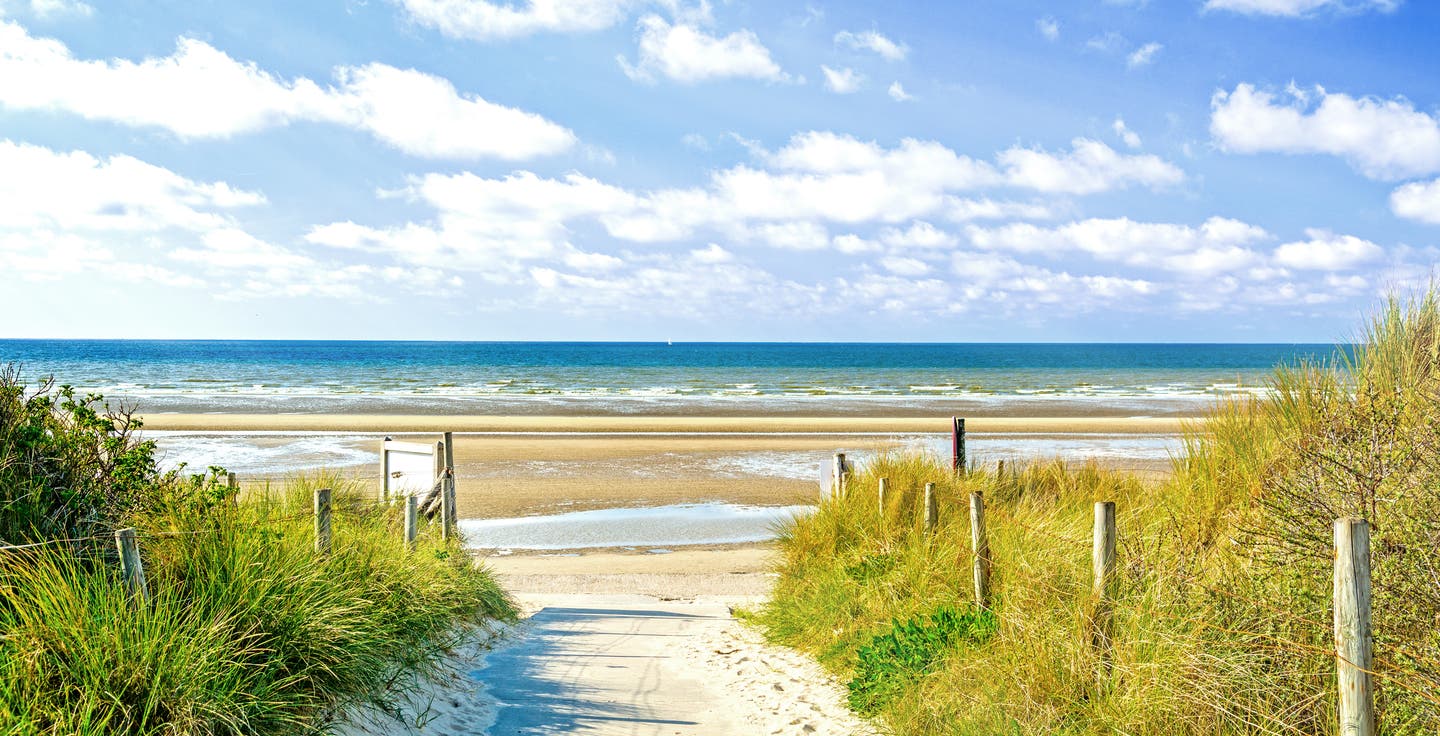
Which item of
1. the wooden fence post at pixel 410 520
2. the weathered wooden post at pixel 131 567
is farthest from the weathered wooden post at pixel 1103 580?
the wooden fence post at pixel 410 520

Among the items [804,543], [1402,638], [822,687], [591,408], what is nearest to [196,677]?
[822,687]

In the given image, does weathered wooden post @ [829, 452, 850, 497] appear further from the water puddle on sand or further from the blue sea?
the blue sea

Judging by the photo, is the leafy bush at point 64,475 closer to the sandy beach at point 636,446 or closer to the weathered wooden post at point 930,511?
the weathered wooden post at point 930,511

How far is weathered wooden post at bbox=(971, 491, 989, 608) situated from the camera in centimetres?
714

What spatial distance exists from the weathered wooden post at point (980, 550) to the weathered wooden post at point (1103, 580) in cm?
127

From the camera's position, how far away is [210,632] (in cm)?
495

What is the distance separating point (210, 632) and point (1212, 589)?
5.58 metres

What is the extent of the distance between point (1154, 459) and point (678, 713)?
2304 cm

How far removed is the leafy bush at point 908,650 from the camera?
659 cm

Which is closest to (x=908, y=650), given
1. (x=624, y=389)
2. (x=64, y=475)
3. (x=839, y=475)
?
(x=839, y=475)

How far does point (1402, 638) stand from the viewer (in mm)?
4512

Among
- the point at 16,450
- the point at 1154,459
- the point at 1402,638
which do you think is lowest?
the point at 1154,459

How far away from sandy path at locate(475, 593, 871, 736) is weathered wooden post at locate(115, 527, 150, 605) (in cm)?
253

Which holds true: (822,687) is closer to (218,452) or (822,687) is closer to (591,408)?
(218,452)
